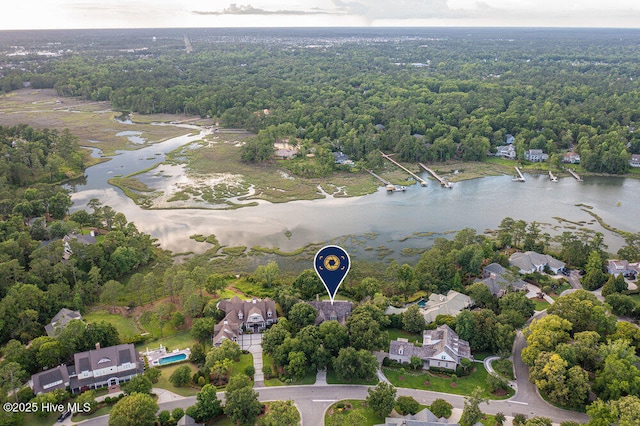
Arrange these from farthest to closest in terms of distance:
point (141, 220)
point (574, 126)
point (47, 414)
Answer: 1. point (574, 126)
2. point (141, 220)
3. point (47, 414)

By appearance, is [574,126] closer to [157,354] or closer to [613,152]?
[613,152]

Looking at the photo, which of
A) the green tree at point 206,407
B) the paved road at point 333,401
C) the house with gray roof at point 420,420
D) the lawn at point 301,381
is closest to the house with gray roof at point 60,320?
the paved road at point 333,401

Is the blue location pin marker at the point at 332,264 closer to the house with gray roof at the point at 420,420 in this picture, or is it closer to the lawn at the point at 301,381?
the lawn at the point at 301,381

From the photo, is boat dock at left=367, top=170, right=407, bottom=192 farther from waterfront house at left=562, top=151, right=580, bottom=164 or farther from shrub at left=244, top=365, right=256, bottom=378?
shrub at left=244, top=365, right=256, bottom=378

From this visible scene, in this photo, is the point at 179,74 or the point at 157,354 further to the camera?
the point at 179,74

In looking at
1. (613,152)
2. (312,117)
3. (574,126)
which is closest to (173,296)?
(312,117)

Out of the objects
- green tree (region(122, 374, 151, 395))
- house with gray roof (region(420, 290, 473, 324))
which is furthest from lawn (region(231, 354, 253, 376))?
house with gray roof (region(420, 290, 473, 324))
